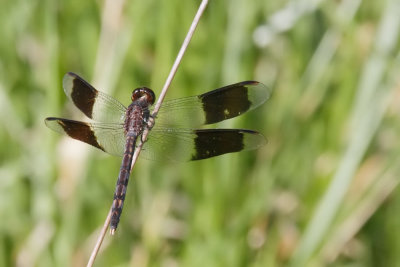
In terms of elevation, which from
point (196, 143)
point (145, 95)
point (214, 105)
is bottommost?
point (196, 143)

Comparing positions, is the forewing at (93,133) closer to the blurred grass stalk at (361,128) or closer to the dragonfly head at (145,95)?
the dragonfly head at (145,95)

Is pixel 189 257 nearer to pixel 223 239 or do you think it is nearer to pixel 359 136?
pixel 223 239

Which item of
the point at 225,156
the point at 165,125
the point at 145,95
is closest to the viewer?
the point at 165,125

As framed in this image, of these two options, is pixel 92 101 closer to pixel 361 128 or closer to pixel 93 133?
pixel 93 133

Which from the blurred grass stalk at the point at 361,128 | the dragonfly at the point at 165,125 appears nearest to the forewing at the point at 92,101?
the dragonfly at the point at 165,125

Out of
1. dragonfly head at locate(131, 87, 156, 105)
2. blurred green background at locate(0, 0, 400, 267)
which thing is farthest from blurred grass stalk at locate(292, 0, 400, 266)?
dragonfly head at locate(131, 87, 156, 105)

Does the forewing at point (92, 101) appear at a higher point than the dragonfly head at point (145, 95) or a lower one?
lower

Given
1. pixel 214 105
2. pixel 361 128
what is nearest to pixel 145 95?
pixel 214 105
